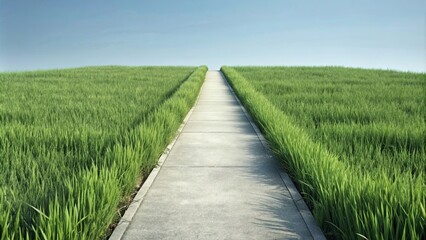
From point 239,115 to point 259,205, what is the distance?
6229 mm

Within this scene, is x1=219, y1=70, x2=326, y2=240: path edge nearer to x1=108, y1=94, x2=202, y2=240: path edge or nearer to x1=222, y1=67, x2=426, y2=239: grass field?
x1=222, y1=67, x2=426, y2=239: grass field

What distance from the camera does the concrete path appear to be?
3391 millimetres

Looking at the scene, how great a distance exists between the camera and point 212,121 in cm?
914

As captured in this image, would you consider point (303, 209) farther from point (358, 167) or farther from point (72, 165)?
point (72, 165)

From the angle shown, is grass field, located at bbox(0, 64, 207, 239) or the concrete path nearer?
grass field, located at bbox(0, 64, 207, 239)

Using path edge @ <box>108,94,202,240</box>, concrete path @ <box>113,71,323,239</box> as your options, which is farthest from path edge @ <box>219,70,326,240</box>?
path edge @ <box>108,94,202,240</box>

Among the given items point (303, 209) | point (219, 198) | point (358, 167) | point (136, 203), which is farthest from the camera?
point (358, 167)

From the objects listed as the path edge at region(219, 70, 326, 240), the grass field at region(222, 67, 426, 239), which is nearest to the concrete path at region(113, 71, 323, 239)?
the path edge at region(219, 70, 326, 240)

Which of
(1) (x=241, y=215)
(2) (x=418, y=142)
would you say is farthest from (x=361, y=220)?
(2) (x=418, y=142)

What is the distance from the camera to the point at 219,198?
13.6 feet

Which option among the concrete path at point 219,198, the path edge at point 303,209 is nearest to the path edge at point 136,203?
the concrete path at point 219,198

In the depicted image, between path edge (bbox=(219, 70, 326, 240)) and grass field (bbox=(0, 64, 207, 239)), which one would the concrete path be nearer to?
path edge (bbox=(219, 70, 326, 240))

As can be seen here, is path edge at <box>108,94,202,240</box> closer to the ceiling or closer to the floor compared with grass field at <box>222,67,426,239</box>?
closer to the floor

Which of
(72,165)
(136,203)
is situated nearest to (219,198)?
(136,203)
